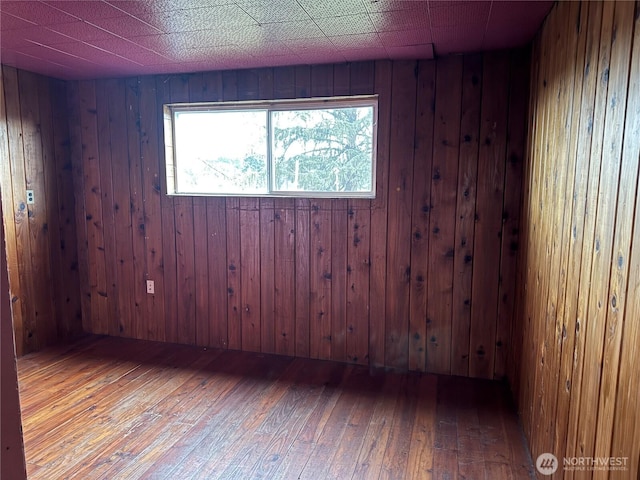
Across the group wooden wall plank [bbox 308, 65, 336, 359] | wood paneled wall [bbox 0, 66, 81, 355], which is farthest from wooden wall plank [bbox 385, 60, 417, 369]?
wood paneled wall [bbox 0, 66, 81, 355]

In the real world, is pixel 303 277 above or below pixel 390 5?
below

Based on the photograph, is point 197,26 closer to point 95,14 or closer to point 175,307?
point 95,14

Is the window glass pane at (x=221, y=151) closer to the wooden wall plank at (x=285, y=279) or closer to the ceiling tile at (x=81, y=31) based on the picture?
the wooden wall plank at (x=285, y=279)

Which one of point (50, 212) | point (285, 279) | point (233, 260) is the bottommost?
point (285, 279)

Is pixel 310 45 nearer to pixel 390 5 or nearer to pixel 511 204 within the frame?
pixel 390 5

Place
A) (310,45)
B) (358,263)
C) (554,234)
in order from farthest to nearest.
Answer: (358,263) < (310,45) < (554,234)

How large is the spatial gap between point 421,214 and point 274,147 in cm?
119

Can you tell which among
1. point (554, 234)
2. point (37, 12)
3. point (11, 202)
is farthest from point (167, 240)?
point (554, 234)

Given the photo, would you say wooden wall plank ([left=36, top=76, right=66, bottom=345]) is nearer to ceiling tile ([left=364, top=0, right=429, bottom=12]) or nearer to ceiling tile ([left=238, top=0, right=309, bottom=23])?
ceiling tile ([left=238, top=0, right=309, bottom=23])

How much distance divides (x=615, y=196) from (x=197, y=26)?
2.07 m

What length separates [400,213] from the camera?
3.04 metres

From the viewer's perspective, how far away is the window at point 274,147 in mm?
3109

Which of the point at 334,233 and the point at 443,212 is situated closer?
the point at 443,212
